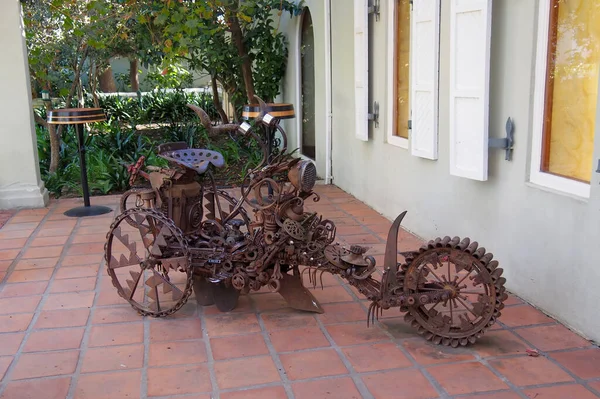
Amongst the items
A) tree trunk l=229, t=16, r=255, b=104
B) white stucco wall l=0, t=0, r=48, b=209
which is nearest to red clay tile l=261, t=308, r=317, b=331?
white stucco wall l=0, t=0, r=48, b=209

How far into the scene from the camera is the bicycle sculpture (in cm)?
323

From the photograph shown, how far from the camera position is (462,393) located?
9.30 ft

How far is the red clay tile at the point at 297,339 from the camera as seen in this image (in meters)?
3.36

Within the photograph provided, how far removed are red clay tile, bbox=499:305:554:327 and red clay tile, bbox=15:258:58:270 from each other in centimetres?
337

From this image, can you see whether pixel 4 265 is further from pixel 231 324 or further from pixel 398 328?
pixel 398 328

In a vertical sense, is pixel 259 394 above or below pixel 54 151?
below

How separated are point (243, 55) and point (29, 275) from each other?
5.39 meters

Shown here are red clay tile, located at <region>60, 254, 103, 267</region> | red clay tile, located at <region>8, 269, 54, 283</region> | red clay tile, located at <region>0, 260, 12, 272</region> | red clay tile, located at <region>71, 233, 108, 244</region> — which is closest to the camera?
red clay tile, located at <region>8, 269, 54, 283</region>

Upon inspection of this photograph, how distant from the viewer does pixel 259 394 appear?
9.45ft

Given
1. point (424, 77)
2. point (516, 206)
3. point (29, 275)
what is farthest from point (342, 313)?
point (29, 275)

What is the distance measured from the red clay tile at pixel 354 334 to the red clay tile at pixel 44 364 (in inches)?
55.2

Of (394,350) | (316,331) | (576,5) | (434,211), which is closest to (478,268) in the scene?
(394,350)

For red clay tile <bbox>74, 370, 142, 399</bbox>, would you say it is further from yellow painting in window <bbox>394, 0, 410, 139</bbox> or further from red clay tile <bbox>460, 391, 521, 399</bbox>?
yellow painting in window <bbox>394, 0, 410, 139</bbox>

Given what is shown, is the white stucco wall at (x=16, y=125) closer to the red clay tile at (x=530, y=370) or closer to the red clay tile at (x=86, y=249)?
the red clay tile at (x=86, y=249)
